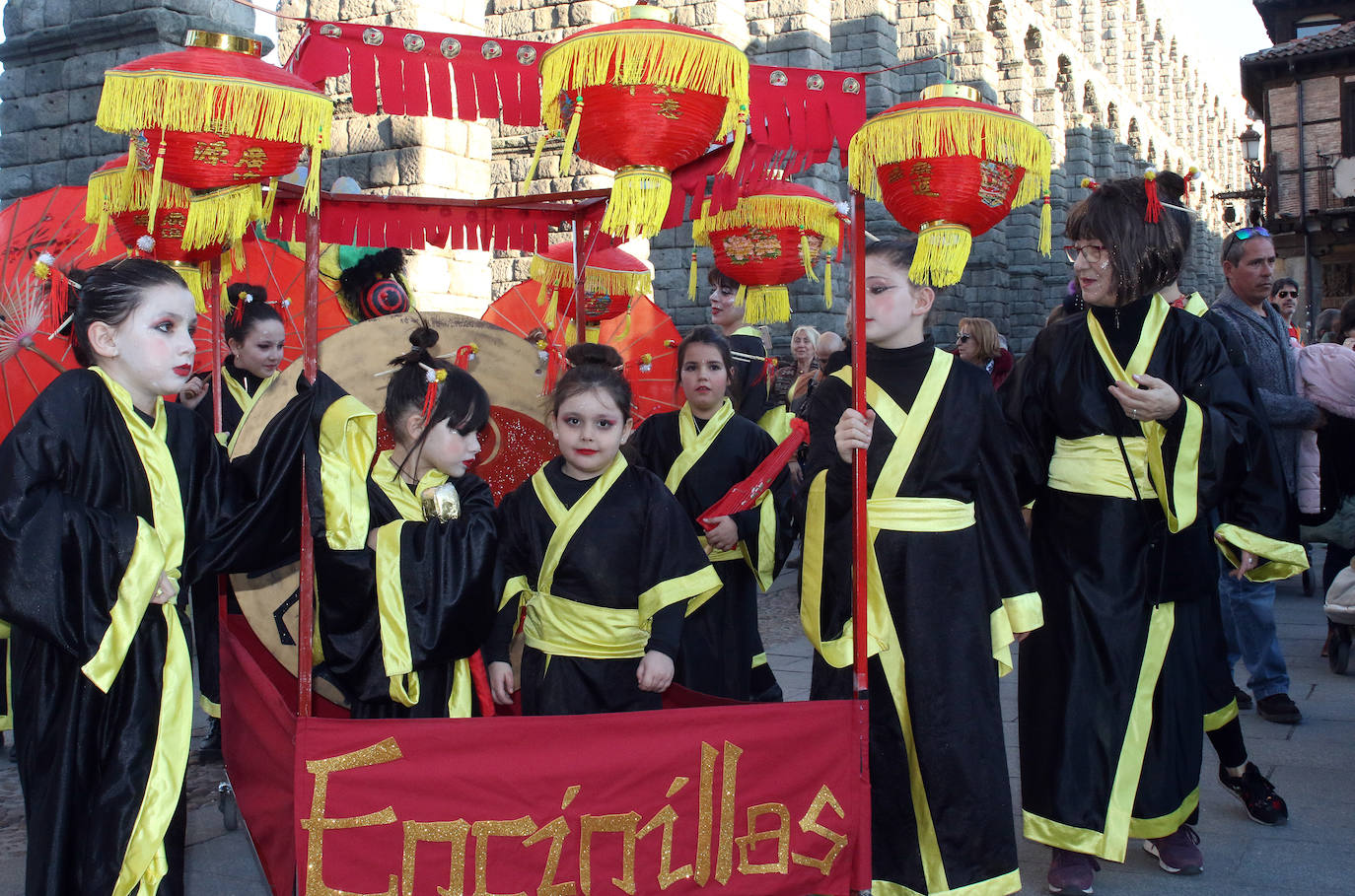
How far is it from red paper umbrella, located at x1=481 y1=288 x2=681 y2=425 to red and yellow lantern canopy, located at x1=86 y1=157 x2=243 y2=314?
142 cm

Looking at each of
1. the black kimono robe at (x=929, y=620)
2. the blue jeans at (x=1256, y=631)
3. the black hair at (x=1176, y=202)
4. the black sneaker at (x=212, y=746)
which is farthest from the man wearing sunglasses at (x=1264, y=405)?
the black sneaker at (x=212, y=746)

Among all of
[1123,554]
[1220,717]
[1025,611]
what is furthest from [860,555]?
[1220,717]

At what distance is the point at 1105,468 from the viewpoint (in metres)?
3.13

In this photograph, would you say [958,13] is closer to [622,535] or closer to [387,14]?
[387,14]

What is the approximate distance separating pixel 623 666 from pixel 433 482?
0.72 meters

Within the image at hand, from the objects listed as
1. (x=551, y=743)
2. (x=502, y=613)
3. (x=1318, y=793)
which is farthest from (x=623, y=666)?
(x=1318, y=793)

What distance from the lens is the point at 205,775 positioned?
4.14m

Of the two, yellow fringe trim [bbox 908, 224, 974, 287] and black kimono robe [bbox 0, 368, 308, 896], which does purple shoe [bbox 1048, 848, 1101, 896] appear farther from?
black kimono robe [bbox 0, 368, 308, 896]

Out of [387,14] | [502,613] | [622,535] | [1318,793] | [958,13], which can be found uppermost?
[958,13]

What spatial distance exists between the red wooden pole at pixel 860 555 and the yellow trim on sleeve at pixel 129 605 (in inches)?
60.9

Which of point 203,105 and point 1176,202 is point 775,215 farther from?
point 203,105

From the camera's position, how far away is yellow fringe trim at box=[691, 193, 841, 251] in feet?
14.0

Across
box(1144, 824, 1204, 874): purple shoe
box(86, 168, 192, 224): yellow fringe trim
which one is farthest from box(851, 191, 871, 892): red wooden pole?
box(86, 168, 192, 224): yellow fringe trim

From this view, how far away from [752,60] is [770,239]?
8.83m
